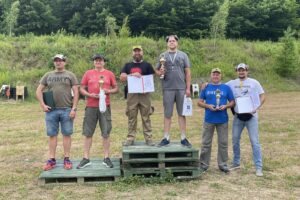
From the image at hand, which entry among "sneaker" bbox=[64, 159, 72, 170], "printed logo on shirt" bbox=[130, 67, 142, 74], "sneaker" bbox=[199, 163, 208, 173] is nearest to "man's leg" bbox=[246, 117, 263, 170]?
"sneaker" bbox=[199, 163, 208, 173]

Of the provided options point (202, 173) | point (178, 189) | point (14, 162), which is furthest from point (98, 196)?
point (14, 162)

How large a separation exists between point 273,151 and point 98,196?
4637mm

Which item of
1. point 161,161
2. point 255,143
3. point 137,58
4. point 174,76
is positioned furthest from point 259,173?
point 137,58

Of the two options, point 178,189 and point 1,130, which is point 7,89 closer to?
point 1,130

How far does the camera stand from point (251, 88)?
7199 millimetres

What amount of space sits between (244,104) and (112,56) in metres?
17.5

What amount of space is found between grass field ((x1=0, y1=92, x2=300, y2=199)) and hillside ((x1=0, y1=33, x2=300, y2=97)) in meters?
9.55

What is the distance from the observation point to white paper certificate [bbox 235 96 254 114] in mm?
7074

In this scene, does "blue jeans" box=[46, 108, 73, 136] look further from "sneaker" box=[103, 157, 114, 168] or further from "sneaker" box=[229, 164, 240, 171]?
"sneaker" box=[229, 164, 240, 171]

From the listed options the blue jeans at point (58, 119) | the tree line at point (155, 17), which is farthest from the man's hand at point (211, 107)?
the tree line at point (155, 17)

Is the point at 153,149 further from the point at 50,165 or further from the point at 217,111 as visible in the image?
the point at 50,165

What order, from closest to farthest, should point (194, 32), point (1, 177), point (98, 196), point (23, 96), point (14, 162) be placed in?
point (98, 196) → point (1, 177) → point (14, 162) → point (23, 96) → point (194, 32)

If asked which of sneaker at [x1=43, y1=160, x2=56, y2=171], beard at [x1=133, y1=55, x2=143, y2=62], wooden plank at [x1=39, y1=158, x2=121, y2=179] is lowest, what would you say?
wooden plank at [x1=39, y1=158, x2=121, y2=179]

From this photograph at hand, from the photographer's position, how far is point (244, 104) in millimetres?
7090
